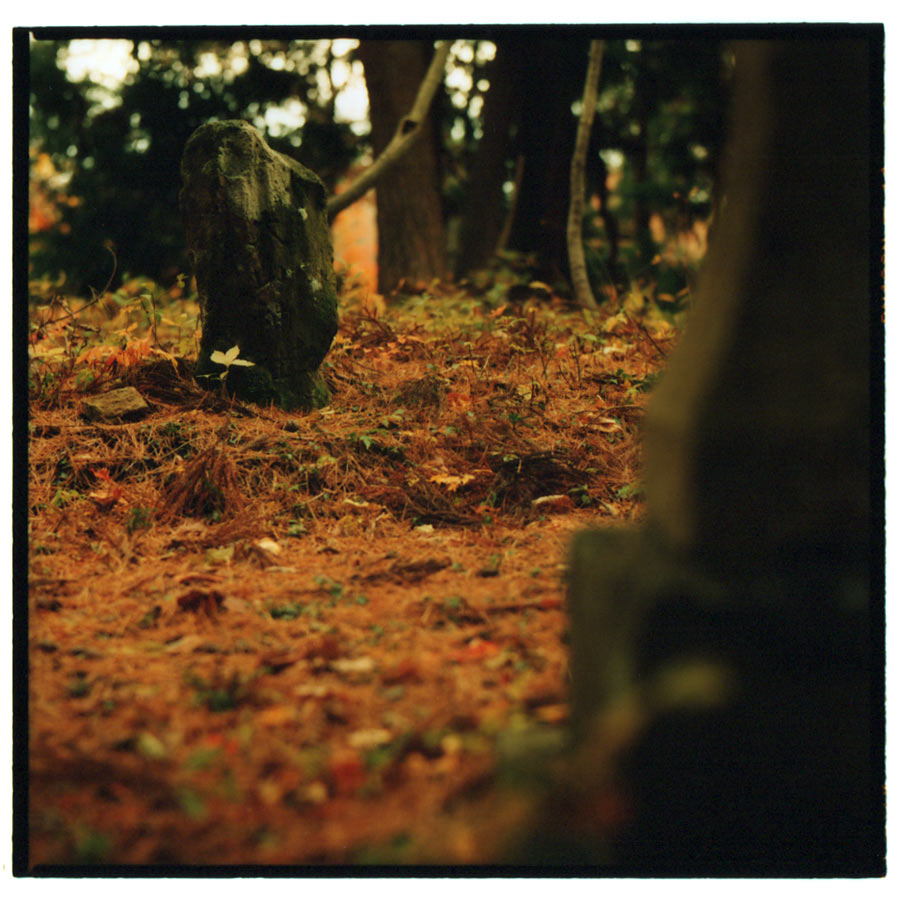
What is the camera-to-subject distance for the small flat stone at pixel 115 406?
12.4 feet

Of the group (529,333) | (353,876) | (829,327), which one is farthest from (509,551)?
(529,333)

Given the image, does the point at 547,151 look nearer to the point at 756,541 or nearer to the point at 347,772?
the point at 756,541

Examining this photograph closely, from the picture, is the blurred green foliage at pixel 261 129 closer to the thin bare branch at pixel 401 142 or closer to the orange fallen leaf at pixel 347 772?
the thin bare branch at pixel 401 142

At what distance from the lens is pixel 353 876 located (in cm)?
193

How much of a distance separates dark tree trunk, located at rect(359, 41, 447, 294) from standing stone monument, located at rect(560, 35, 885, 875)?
5.95 meters

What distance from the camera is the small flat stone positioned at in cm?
377

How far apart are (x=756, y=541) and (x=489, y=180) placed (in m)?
7.74

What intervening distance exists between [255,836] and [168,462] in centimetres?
202

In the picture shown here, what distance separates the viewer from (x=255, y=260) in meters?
3.77

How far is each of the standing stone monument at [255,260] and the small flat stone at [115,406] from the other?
0.33m

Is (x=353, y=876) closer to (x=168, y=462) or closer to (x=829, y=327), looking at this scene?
(x=829, y=327)

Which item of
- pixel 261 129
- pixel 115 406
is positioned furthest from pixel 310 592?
pixel 261 129
